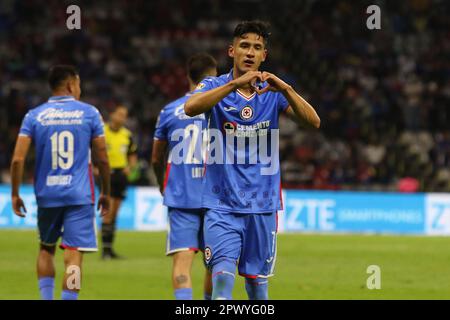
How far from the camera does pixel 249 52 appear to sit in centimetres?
689

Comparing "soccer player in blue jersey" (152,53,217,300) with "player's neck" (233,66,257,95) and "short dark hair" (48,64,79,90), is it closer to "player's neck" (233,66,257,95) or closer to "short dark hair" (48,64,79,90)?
"short dark hair" (48,64,79,90)

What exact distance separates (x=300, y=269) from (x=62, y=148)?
5595mm

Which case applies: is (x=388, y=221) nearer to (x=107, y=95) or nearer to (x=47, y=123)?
(x=107, y=95)

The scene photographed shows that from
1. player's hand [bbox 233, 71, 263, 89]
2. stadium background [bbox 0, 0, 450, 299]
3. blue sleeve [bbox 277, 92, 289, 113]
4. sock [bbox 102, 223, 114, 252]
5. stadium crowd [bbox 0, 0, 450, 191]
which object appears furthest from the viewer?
stadium crowd [bbox 0, 0, 450, 191]

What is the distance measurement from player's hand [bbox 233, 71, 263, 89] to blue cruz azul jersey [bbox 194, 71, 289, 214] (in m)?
0.44

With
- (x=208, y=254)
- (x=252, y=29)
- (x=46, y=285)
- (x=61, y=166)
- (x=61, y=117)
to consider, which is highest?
(x=252, y=29)

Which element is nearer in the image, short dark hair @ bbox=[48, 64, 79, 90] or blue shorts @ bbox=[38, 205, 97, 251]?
blue shorts @ bbox=[38, 205, 97, 251]

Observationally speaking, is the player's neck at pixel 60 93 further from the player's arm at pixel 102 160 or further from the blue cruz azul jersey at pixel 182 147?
the blue cruz azul jersey at pixel 182 147

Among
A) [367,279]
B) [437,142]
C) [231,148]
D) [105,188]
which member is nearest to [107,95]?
[437,142]

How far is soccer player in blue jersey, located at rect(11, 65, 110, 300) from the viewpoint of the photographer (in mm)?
9281

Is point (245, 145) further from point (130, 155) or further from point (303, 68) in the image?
point (303, 68)

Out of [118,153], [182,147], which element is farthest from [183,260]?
[118,153]

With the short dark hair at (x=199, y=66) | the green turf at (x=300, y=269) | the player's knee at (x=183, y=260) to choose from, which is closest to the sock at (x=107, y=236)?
the green turf at (x=300, y=269)

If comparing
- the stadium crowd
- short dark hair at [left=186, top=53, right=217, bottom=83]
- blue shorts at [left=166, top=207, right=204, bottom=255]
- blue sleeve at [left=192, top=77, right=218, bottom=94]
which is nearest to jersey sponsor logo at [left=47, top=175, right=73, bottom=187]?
blue shorts at [left=166, top=207, right=204, bottom=255]
